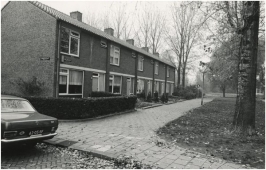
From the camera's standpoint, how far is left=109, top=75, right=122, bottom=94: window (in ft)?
63.2

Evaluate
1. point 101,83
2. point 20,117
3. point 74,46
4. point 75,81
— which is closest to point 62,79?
point 75,81

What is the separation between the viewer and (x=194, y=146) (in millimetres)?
6199

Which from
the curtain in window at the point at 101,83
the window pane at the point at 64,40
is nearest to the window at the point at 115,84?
the curtain in window at the point at 101,83

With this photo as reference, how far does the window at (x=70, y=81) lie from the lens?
1399cm

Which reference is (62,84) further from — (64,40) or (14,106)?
(14,106)

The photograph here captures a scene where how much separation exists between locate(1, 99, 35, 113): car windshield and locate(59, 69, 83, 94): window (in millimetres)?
7771

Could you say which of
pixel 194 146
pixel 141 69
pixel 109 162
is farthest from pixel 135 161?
pixel 141 69

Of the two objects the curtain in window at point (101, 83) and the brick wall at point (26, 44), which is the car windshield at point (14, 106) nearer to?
the brick wall at point (26, 44)

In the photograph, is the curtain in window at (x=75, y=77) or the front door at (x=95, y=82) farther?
the front door at (x=95, y=82)

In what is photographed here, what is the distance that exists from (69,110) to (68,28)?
6.77 metres

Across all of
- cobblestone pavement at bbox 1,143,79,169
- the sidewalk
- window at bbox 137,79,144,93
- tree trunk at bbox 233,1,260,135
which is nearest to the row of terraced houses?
window at bbox 137,79,144,93

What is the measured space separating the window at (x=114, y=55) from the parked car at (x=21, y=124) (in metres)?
13.4

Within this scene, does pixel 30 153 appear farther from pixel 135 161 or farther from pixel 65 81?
pixel 65 81

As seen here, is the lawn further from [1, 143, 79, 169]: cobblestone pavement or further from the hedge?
the hedge
